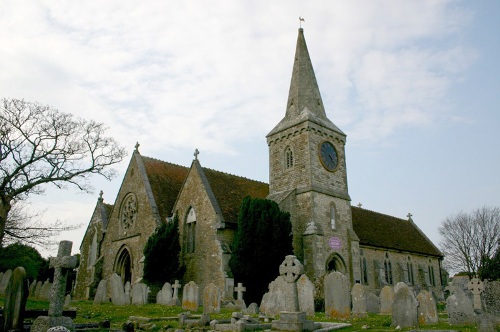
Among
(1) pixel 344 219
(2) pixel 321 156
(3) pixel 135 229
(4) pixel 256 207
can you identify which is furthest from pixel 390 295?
(3) pixel 135 229

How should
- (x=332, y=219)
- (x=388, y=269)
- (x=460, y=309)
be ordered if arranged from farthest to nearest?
(x=388, y=269)
(x=332, y=219)
(x=460, y=309)

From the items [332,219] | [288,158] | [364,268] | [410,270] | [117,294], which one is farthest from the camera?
[410,270]

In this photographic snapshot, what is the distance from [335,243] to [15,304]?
17871 millimetres

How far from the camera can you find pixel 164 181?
2792 centimetres

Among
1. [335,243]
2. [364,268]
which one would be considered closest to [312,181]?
[335,243]

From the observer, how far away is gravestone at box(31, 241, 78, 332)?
8039mm

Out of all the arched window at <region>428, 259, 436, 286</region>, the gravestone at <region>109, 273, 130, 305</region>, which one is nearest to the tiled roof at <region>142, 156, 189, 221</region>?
the gravestone at <region>109, 273, 130, 305</region>

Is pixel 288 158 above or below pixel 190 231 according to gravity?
above

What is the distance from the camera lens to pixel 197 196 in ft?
79.4

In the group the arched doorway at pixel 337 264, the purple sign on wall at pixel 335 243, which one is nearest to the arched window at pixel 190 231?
the purple sign on wall at pixel 335 243

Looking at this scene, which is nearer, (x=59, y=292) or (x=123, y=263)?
(x=59, y=292)

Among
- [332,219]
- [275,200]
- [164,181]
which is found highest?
[164,181]

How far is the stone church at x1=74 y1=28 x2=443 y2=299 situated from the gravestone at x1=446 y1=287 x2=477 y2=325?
9389 millimetres

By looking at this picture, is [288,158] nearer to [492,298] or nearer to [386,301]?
[386,301]
